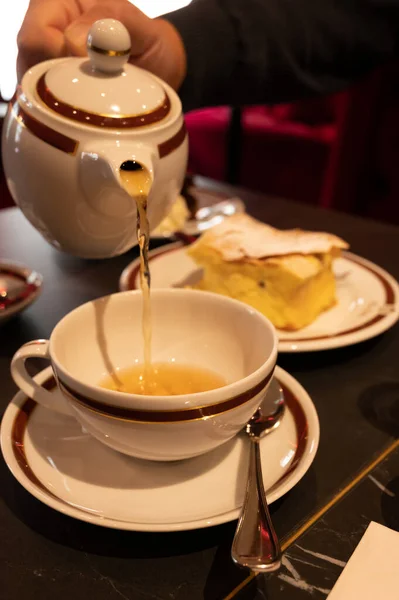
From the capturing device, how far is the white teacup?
449mm

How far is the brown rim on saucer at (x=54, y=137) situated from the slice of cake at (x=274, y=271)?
27 cm

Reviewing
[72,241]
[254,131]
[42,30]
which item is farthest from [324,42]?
[254,131]

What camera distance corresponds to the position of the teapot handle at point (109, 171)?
20.5 inches

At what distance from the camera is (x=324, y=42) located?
1.28 m

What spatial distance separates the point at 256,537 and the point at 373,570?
0.09 m

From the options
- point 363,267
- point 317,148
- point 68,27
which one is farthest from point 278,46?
point 317,148

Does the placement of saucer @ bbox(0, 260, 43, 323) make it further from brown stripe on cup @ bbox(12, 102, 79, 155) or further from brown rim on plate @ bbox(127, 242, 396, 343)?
brown stripe on cup @ bbox(12, 102, 79, 155)

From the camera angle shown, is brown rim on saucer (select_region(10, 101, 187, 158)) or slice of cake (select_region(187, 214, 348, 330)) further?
slice of cake (select_region(187, 214, 348, 330))

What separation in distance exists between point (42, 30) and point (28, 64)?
0.15 feet

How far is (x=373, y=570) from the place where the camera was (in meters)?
0.42

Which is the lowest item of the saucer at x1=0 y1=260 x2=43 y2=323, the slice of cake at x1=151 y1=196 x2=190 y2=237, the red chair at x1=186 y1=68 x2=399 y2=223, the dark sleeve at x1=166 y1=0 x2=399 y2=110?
the red chair at x1=186 y1=68 x2=399 y2=223

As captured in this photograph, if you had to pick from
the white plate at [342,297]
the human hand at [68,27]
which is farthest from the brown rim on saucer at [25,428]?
the human hand at [68,27]

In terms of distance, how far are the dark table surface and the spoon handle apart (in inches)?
1.6

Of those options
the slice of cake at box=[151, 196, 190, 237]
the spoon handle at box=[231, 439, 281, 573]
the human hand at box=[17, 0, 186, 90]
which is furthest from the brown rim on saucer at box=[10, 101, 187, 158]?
the slice of cake at box=[151, 196, 190, 237]
